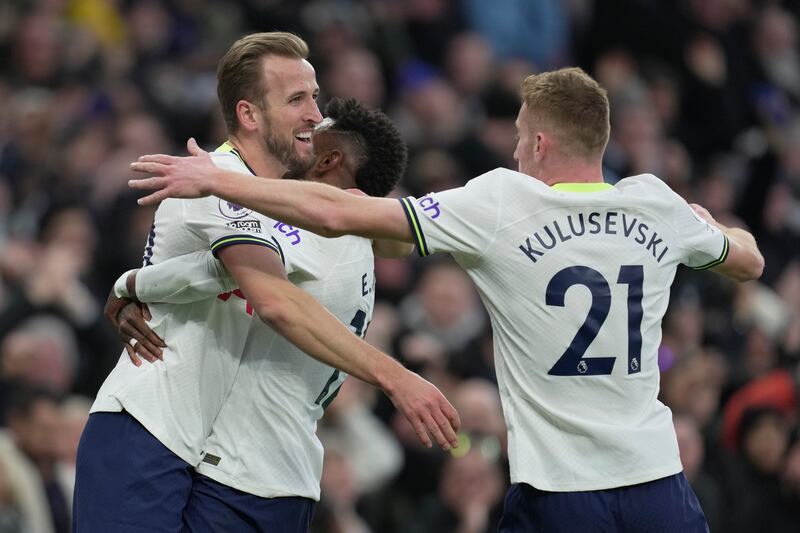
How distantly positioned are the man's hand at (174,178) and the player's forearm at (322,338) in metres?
0.47

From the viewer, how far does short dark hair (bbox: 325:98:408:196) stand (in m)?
5.50

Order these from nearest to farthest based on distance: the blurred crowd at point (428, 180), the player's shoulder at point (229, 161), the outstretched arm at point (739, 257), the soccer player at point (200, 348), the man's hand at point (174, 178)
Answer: the man's hand at point (174, 178) → the soccer player at point (200, 348) → the player's shoulder at point (229, 161) → the outstretched arm at point (739, 257) → the blurred crowd at point (428, 180)

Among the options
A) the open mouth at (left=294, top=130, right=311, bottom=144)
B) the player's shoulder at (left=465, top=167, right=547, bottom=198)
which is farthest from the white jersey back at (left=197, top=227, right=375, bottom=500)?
the player's shoulder at (left=465, top=167, right=547, bottom=198)

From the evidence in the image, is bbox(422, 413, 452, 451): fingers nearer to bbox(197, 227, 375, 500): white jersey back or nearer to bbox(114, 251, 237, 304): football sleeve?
bbox(197, 227, 375, 500): white jersey back

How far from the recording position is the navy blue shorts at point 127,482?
5.05 meters

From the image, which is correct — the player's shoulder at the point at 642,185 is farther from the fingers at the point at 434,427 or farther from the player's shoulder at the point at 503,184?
the fingers at the point at 434,427

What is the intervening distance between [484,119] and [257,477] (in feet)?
29.3

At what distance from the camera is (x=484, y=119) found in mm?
13766

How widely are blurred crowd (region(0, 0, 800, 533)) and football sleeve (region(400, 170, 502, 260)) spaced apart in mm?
3815

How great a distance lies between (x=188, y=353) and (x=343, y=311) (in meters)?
0.60

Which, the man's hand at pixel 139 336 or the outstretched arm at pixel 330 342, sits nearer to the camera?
the outstretched arm at pixel 330 342

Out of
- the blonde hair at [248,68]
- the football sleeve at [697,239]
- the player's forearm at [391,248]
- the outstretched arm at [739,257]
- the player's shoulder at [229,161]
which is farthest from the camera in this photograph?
the player's forearm at [391,248]

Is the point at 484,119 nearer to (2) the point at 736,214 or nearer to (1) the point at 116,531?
(2) the point at 736,214

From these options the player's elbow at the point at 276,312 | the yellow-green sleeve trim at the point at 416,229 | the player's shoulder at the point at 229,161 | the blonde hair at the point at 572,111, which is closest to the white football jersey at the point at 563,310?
the yellow-green sleeve trim at the point at 416,229
